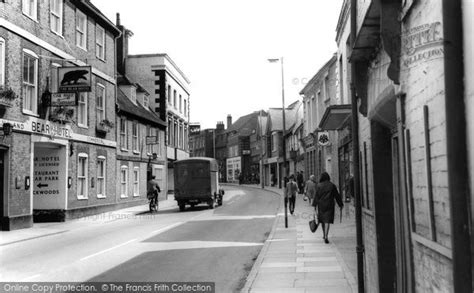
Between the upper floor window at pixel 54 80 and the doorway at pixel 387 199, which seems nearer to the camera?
the doorway at pixel 387 199

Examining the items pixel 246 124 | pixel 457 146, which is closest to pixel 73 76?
pixel 457 146

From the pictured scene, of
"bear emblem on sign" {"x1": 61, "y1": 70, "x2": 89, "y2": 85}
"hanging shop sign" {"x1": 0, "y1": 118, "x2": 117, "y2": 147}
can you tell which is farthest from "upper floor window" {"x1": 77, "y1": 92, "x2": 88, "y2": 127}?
"bear emblem on sign" {"x1": 61, "y1": 70, "x2": 89, "y2": 85}

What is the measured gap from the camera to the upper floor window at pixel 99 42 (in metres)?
25.2

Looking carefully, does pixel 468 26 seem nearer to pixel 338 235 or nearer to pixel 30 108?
pixel 338 235

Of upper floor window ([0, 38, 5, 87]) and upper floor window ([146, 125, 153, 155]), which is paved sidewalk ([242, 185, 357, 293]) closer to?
upper floor window ([0, 38, 5, 87])

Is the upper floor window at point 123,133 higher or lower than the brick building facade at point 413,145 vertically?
higher

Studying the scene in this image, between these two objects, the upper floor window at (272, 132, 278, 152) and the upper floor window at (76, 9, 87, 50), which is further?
the upper floor window at (272, 132, 278, 152)

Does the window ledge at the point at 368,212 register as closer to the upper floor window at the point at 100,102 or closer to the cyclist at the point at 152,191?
the cyclist at the point at 152,191

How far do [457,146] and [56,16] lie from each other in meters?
20.8

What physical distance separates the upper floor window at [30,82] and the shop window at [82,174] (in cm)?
444

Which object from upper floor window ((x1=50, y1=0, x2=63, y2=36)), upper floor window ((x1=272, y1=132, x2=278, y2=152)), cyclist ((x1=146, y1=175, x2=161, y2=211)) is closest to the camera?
upper floor window ((x1=50, y1=0, x2=63, y2=36))

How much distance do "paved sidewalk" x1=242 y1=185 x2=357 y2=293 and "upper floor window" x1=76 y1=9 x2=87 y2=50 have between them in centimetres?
1349

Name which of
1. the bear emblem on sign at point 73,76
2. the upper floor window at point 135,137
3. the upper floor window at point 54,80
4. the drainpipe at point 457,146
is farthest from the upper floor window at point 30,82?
the drainpipe at point 457,146

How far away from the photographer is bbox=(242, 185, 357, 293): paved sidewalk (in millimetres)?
7840
